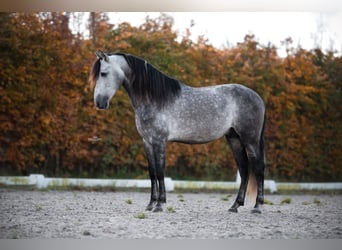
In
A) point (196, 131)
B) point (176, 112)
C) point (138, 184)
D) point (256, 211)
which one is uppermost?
point (176, 112)

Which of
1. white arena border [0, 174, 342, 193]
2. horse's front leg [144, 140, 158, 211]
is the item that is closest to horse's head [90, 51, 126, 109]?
horse's front leg [144, 140, 158, 211]

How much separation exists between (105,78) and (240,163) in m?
2.14

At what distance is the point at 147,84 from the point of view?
5809 mm

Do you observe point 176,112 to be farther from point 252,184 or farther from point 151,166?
point 252,184

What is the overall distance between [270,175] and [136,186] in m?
2.86

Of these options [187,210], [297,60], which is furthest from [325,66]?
[187,210]

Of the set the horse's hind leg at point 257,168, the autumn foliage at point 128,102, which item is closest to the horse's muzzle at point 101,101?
the horse's hind leg at point 257,168

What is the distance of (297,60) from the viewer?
9750 mm


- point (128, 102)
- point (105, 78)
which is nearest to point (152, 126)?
point (105, 78)

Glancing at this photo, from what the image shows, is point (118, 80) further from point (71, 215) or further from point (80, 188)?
point (80, 188)

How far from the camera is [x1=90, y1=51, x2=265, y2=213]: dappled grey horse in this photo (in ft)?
18.8

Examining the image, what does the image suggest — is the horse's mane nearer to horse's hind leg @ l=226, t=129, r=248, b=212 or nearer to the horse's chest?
the horse's chest

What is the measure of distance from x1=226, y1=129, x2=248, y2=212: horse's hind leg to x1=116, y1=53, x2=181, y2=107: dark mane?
1119 millimetres

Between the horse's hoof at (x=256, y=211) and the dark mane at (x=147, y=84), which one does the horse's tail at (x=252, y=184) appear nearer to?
the horse's hoof at (x=256, y=211)
